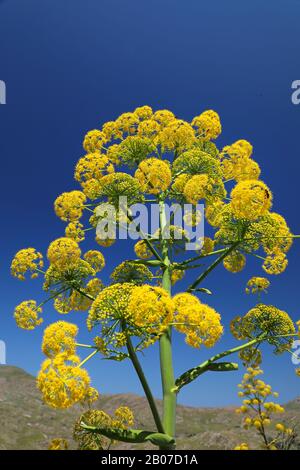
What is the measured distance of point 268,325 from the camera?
7.83 metres

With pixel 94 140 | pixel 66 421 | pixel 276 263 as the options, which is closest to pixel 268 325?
pixel 276 263

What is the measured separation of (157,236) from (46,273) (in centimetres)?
252

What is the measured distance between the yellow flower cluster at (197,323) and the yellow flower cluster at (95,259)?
13.4 feet

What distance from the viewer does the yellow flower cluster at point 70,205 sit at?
8.43 metres

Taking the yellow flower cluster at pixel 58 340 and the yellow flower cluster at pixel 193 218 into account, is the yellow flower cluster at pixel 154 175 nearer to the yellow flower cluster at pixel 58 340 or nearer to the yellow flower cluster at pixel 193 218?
the yellow flower cluster at pixel 193 218

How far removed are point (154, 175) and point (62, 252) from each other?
244 centimetres

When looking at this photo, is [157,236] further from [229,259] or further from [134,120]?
[134,120]

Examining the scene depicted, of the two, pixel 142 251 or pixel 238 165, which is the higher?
pixel 238 165

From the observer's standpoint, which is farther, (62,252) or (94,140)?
(94,140)

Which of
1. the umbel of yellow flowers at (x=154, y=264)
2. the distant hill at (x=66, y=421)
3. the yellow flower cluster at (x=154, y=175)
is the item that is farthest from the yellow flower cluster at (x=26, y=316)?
the distant hill at (x=66, y=421)

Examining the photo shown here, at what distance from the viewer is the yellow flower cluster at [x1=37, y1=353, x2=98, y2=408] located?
16.3ft

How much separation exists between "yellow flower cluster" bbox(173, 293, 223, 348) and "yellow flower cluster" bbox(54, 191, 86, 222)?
12.5 ft

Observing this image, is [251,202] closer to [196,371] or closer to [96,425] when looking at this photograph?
[196,371]

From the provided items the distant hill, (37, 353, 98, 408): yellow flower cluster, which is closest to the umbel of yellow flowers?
(37, 353, 98, 408): yellow flower cluster
